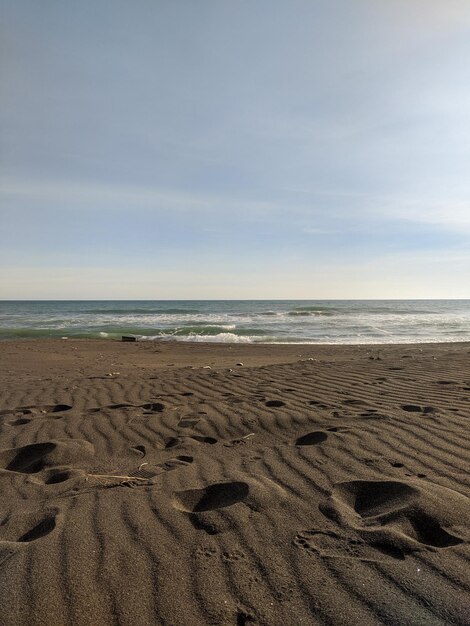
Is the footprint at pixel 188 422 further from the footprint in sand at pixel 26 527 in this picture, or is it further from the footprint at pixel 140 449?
the footprint in sand at pixel 26 527

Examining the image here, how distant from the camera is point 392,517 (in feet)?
8.26

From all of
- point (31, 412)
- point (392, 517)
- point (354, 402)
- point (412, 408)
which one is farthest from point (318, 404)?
point (31, 412)

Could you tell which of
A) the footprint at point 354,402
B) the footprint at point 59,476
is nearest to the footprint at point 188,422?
the footprint at point 59,476

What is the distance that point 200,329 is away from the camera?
81.9 ft

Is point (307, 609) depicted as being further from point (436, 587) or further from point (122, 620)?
point (122, 620)

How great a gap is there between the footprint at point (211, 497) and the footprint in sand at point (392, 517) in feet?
1.86

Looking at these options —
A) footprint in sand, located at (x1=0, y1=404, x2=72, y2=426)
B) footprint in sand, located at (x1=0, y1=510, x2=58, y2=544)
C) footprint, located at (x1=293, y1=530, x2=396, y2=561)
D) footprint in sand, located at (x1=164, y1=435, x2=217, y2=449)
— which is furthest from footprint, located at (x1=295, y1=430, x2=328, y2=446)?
footprint in sand, located at (x1=0, y1=404, x2=72, y2=426)

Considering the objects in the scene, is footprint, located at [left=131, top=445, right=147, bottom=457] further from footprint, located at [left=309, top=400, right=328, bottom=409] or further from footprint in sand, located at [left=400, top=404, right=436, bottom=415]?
footprint in sand, located at [left=400, top=404, right=436, bottom=415]

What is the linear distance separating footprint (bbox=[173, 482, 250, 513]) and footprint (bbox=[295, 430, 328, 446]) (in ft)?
3.72

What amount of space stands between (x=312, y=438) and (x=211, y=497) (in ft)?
4.89

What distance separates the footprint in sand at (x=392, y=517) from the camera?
2.25 meters

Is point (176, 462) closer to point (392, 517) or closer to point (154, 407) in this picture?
point (392, 517)

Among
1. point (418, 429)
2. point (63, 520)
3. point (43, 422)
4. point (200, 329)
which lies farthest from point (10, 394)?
point (200, 329)

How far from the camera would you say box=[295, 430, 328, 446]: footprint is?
4020 millimetres
